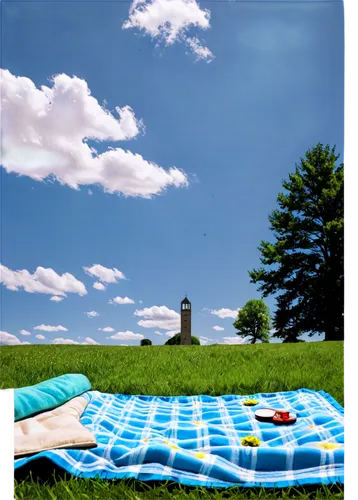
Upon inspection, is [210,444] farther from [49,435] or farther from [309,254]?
[309,254]

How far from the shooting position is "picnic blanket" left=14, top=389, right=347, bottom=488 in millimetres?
2188

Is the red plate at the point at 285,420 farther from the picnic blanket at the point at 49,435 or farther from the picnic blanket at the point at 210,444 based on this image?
the picnic blanket at the point at 49,435

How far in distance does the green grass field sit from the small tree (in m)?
22.5

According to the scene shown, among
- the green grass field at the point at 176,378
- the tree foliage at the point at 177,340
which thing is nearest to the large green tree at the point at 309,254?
the tree foliage at the point at 177,340

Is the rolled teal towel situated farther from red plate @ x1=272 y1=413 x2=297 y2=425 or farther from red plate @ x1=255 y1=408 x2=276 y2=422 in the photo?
red plate @ x1=272 y1=413 x2=297 y2=425

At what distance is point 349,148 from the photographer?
112 cm

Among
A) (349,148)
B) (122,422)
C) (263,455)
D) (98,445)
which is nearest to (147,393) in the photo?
(122,422)

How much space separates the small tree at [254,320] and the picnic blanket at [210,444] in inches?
1008

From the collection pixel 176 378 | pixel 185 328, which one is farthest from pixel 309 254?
pixel 176 378

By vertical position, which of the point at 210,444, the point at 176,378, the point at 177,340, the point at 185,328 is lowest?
the point at 210,444

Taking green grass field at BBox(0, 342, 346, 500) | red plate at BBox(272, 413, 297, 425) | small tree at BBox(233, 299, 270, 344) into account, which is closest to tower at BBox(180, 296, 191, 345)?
green grass field at BBox(0, 342, 346, 500)

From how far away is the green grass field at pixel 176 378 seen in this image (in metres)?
2.04

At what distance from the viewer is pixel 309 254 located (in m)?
15.8

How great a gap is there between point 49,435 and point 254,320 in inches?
1085
